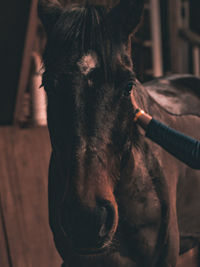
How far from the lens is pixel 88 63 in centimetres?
127

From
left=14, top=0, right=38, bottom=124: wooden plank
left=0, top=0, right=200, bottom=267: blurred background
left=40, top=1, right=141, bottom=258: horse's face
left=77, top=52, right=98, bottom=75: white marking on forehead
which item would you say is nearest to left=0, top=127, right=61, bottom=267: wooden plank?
left=0, top=0, right=200, bottom=267: blurred background

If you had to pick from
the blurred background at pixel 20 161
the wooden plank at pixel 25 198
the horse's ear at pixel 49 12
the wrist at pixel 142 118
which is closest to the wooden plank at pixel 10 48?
the blurred background at pixel 20 161

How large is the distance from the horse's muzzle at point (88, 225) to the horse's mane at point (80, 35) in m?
0.44

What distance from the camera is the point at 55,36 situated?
134cm

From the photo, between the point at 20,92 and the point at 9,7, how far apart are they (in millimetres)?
578

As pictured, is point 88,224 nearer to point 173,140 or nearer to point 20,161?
point 173,140

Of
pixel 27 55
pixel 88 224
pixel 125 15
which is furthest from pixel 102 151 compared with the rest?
pixel 27 55

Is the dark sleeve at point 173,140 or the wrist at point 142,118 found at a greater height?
the wrist at point 142,118

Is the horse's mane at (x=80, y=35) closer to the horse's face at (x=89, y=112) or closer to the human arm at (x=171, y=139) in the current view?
the horse's face at (x=89, y=112)

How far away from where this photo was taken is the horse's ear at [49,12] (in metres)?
1.48

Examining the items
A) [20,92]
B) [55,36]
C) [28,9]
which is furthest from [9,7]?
[55,36]

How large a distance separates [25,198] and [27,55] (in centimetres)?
96

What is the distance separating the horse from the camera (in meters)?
1.21

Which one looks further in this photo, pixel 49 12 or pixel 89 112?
pixel 49 12
